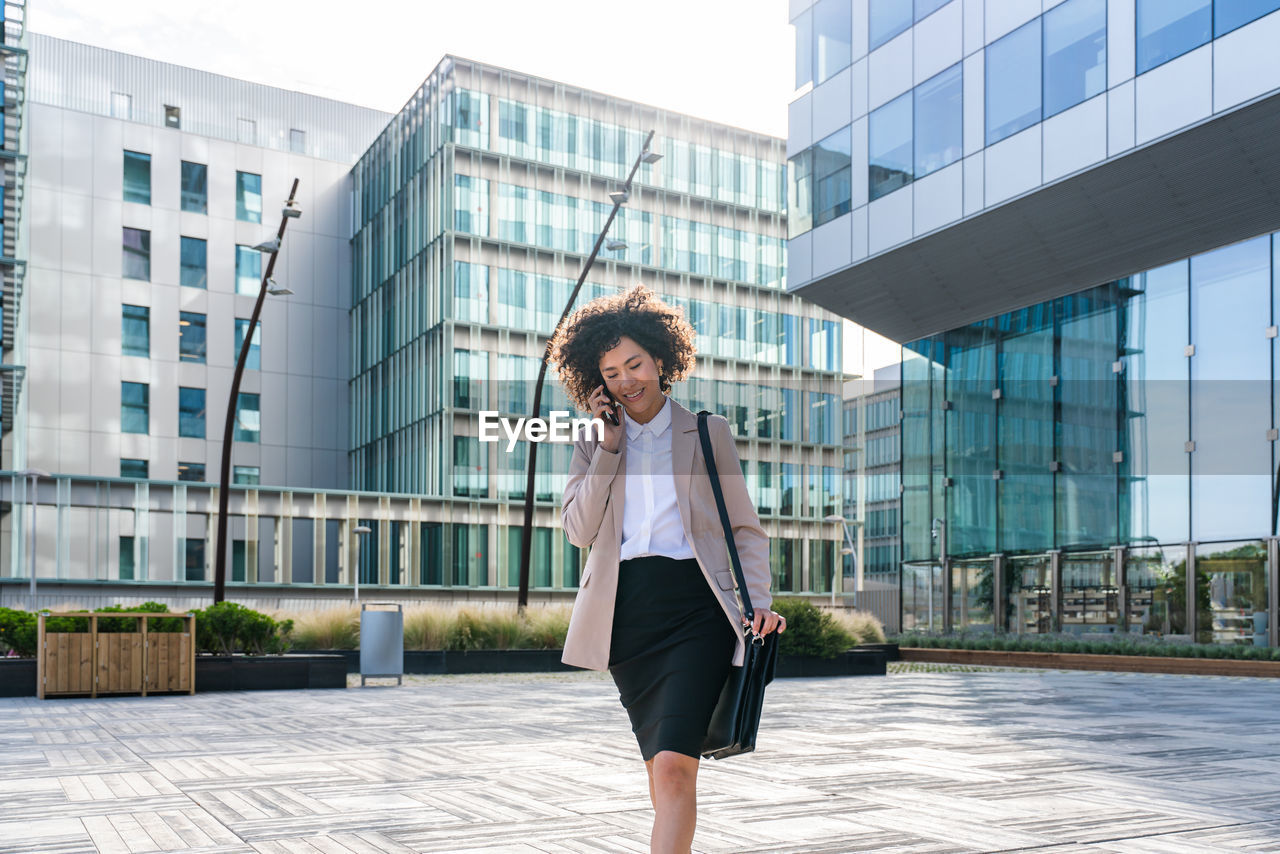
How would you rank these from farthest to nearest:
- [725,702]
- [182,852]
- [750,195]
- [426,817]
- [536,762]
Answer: [750,195] < [536,762] < [426,817] < [182,852] < [725,702]

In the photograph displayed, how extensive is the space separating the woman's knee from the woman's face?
1.05 meters

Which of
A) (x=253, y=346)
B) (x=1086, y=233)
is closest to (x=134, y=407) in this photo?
(x=253, y=346)

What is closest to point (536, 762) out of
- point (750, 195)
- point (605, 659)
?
point (605, 659)

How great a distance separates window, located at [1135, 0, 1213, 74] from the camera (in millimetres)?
20109

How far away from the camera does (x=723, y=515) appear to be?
383cm

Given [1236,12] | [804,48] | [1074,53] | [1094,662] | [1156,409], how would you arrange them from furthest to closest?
[804,48] < [1156,409] < [1094,662] < [1074,53] < [1236,12]

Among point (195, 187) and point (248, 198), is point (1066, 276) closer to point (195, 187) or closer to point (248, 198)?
point (248, 198)

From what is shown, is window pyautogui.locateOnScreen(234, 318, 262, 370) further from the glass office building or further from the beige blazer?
the beige blazer

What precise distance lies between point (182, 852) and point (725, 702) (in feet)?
9.01

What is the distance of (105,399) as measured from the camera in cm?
4653

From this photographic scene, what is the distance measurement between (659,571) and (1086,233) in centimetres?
2252

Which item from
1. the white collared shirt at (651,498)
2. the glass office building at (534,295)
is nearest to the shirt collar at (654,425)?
the white collared shirt at (651,498)

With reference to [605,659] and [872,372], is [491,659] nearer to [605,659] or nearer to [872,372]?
[605,659]

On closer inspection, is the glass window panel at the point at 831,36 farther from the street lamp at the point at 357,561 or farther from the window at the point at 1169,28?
the street lamp at the point at 357,561
